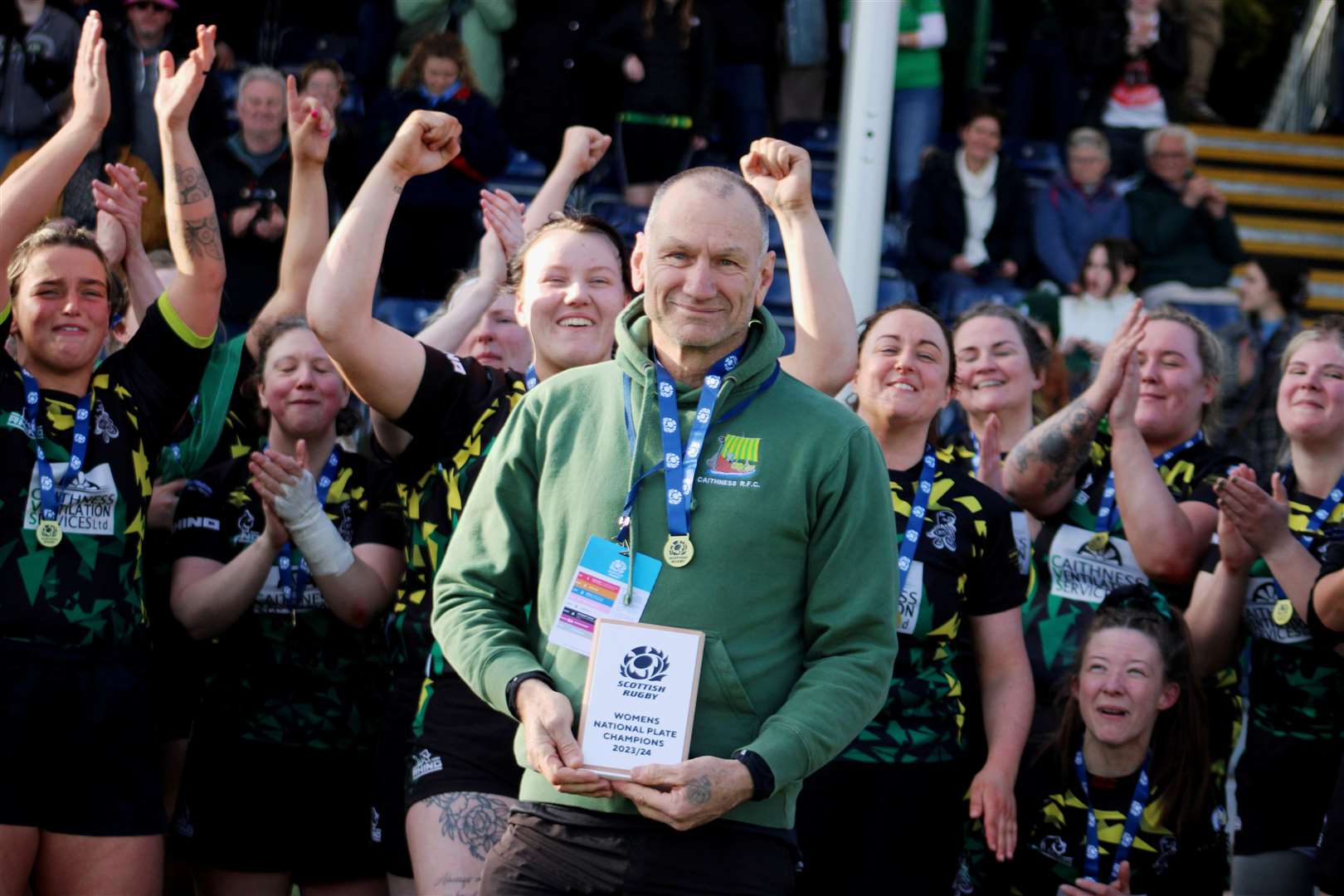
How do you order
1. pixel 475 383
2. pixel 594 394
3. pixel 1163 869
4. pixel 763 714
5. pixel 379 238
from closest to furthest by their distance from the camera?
pixel 763 714 < pixel 594 394 < pixel 379 238 < pixel 475 383 < pixel 1163 869

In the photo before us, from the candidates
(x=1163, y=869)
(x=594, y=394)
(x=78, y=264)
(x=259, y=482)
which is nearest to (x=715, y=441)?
(x=594, y=394)

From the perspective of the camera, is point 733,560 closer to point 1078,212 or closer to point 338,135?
point 338,135

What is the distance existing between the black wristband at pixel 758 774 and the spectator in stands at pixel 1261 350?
467 cm

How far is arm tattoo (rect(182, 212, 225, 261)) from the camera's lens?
4250mm

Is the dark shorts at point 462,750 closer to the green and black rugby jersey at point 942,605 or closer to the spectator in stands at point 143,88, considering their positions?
the green and black rugby jersey at point 942,605

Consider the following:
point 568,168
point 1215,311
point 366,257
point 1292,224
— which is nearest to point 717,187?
point 366,257

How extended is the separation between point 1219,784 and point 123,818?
9.63 ft

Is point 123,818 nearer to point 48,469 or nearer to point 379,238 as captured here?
point 48,469

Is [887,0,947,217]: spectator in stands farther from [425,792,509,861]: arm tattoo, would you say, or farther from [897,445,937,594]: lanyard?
[425,792,509,861]: arm tattoo

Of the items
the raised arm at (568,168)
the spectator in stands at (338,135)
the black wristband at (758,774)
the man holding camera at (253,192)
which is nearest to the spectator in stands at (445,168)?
the spectator in stands at (338,135)

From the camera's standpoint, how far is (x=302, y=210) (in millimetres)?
4754

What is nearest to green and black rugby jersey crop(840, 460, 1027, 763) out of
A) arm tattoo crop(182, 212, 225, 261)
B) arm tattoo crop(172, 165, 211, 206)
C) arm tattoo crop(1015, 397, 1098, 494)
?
arm tattoo crop(1015, 397, 1098, 494)

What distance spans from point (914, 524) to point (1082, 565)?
900 millimetres

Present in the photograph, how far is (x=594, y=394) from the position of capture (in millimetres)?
3092
